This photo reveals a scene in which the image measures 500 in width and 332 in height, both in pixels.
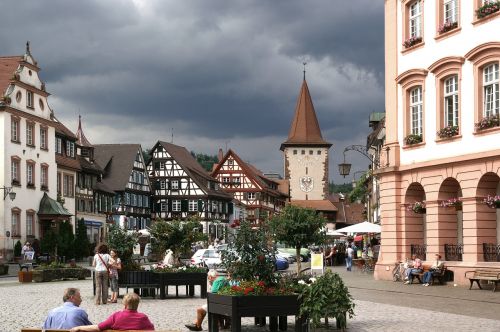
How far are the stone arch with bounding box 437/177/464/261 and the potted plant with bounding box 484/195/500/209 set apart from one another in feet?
9.17

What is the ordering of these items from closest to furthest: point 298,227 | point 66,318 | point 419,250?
point 66,318
point 419,250
point 298,227

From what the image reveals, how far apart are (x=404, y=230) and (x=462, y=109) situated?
19.8ft

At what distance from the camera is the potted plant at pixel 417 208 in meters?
35.7

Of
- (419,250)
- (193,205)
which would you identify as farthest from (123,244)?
→ (193,205)

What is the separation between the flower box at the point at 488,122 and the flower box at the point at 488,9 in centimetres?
341

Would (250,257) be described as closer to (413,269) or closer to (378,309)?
(378,309)

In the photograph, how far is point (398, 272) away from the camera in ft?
121

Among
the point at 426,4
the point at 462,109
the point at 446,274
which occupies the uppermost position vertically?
the point at 426,4

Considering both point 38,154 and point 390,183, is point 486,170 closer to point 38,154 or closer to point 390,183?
point 390,183

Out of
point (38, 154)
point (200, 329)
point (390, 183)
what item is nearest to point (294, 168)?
point (38, 154)

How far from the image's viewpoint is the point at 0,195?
64375 mm

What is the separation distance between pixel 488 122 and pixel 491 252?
441 cm

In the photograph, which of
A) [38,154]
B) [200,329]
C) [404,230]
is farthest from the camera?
[38,154]

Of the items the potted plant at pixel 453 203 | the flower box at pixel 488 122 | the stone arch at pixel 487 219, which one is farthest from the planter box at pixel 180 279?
the flower box at pixel 488 122
